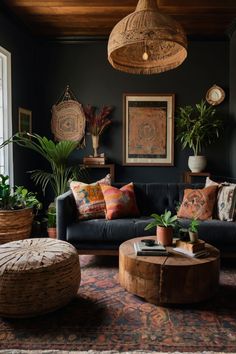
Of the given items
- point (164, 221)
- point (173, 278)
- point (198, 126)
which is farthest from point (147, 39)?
point (198, 126)

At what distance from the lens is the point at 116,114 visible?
4848 mm

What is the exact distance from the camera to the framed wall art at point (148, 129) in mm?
4789

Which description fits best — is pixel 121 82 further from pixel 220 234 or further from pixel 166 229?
pixel 166 229

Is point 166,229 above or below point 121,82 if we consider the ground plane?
below

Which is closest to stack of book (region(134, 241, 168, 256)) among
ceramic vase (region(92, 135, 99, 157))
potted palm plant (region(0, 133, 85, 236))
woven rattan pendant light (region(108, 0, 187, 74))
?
woven rattan pendant light (region(108, 0, 187, 74))

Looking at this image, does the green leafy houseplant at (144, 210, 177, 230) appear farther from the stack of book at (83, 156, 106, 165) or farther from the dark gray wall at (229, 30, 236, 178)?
the dark gray wall at (229, 30, 236, 178)

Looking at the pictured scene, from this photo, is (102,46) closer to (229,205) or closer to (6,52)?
(6,52)

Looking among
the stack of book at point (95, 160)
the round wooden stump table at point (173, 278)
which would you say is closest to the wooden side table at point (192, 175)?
the stack of book at point (95, 160)

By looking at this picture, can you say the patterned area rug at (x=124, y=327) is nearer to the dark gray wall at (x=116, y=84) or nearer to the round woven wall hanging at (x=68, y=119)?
the dark gray wall at (x=116, y=84)

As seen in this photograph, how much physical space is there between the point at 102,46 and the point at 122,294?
3777 mm

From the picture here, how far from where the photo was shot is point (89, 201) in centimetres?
335

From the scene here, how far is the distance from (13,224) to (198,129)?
9.07ft

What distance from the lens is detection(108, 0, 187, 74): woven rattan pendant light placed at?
2.07 m

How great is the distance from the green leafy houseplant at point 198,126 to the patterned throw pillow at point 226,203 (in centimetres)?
130
